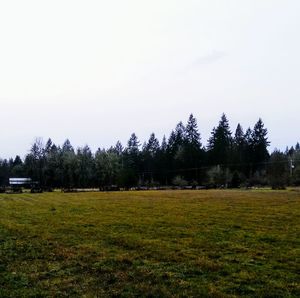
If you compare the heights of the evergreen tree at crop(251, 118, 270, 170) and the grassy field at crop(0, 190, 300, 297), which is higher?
the evergreen tree at crop(251, 118, 270, 170)

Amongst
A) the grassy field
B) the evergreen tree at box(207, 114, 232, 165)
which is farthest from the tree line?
the grassy field

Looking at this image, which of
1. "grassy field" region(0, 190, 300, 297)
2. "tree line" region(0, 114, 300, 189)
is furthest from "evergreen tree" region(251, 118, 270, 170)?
"grassy field" region(0, 190, 300, 297)

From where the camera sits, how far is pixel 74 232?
21062 mm

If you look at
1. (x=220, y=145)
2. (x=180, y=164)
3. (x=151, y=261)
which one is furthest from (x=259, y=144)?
(x=151, y=261)

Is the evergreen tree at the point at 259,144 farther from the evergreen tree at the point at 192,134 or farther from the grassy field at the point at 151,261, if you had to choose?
the grassy field at the point at 151,261

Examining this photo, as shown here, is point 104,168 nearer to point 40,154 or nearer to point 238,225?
point 40,154

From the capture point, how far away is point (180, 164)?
419 ft

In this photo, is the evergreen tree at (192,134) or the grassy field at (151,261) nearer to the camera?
the grassy field at (151,261)

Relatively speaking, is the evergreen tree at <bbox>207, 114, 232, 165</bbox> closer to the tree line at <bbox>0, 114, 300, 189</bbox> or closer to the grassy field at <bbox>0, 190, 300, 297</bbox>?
the tree line at <bbox>0, 114, 300, 189</bbox>

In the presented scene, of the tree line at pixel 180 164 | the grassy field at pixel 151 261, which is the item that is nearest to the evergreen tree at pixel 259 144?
the tree line at pixel 180 164

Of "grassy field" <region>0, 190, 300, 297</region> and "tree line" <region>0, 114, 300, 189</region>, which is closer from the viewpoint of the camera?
"grassy field" <region>0, 190, 300, 297</region>

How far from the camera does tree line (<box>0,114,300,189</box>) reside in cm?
11919

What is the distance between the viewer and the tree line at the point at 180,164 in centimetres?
11919

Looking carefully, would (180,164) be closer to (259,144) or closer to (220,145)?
(220,145)
